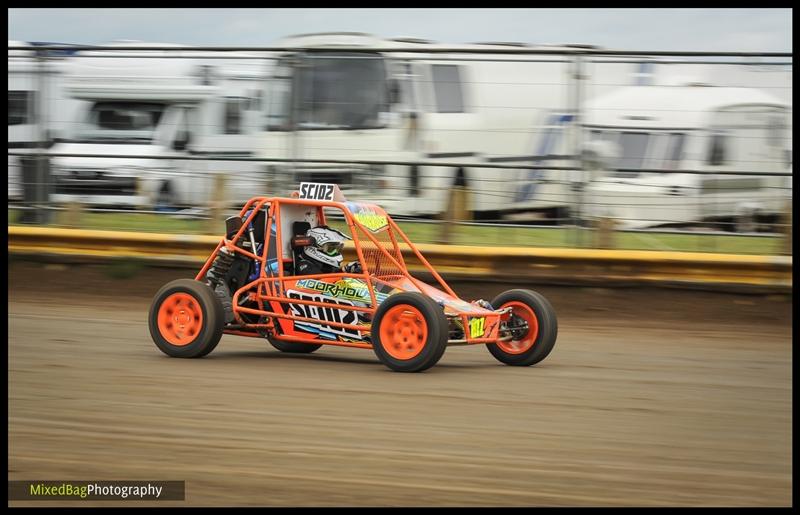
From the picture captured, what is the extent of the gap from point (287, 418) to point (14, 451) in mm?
1370

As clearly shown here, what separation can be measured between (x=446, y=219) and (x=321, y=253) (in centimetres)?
259

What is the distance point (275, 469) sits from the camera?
4.91 meters

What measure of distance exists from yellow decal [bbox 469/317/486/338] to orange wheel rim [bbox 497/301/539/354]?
303 millimetres

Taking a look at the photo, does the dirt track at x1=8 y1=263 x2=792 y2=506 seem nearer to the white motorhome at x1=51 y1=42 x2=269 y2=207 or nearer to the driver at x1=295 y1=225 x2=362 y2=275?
the driver at x1=295 y1=225 x2=362 y2=275

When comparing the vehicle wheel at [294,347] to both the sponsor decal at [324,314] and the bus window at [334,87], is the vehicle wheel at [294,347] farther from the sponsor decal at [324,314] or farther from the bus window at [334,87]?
the bus window at [334,87]

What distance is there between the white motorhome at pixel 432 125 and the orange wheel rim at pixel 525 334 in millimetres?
2611

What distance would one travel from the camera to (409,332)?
23.9 ft

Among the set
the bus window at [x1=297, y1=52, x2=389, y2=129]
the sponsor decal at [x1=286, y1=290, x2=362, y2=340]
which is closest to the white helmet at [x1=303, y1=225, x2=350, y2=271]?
the sponsor decal at [x1=286, y1=290, x2=362, y2=340]

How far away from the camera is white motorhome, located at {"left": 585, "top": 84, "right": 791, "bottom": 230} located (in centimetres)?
977

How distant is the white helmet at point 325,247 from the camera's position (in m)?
7.93

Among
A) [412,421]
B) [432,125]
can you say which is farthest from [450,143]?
[412,421]

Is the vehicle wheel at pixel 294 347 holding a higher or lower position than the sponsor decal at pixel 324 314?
lower

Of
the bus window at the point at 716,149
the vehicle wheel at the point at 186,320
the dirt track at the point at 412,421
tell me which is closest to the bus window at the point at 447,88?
the bus window at the point at 716,149

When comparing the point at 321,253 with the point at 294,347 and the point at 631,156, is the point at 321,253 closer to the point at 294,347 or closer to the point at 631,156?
the point at 294,347
